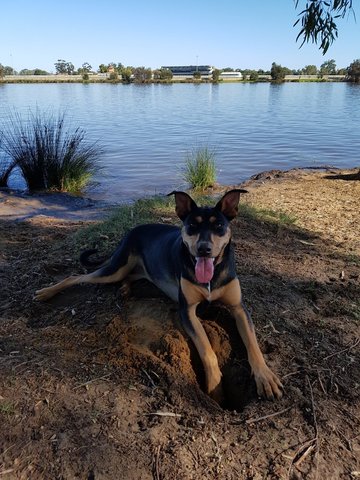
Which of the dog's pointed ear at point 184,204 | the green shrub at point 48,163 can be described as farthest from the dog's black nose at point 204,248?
the green shrub at point 48,163

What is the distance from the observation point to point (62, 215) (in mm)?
10234

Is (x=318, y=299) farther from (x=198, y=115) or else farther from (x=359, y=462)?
(x=198, y=115)

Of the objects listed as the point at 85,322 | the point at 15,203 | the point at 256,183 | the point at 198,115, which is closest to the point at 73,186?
the point at 15,203

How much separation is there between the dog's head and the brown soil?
0.68 meters

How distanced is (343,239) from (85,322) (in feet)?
16.0

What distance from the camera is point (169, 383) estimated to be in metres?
3.30

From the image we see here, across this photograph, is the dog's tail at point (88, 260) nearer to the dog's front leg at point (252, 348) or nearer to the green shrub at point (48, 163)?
the dog's front leg at point (252, 348)

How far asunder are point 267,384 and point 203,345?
60 centimetres

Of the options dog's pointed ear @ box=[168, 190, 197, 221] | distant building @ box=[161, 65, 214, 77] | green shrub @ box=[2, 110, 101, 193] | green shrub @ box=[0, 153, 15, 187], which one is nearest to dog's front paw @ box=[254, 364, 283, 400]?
dog's pointed ear @ box=[168, 190, 197, 221]

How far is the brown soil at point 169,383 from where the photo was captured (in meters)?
2.63

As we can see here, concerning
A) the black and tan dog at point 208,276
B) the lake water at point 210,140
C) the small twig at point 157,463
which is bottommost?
the lake water at point 210,140

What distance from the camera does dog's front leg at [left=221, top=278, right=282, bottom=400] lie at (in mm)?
3234

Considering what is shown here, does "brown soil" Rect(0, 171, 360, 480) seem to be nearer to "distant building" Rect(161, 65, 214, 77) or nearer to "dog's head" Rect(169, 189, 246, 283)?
"dog's head" Rect(169, 189, 246, 283)

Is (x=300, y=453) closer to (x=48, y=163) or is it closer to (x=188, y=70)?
(x=48, y=163)
